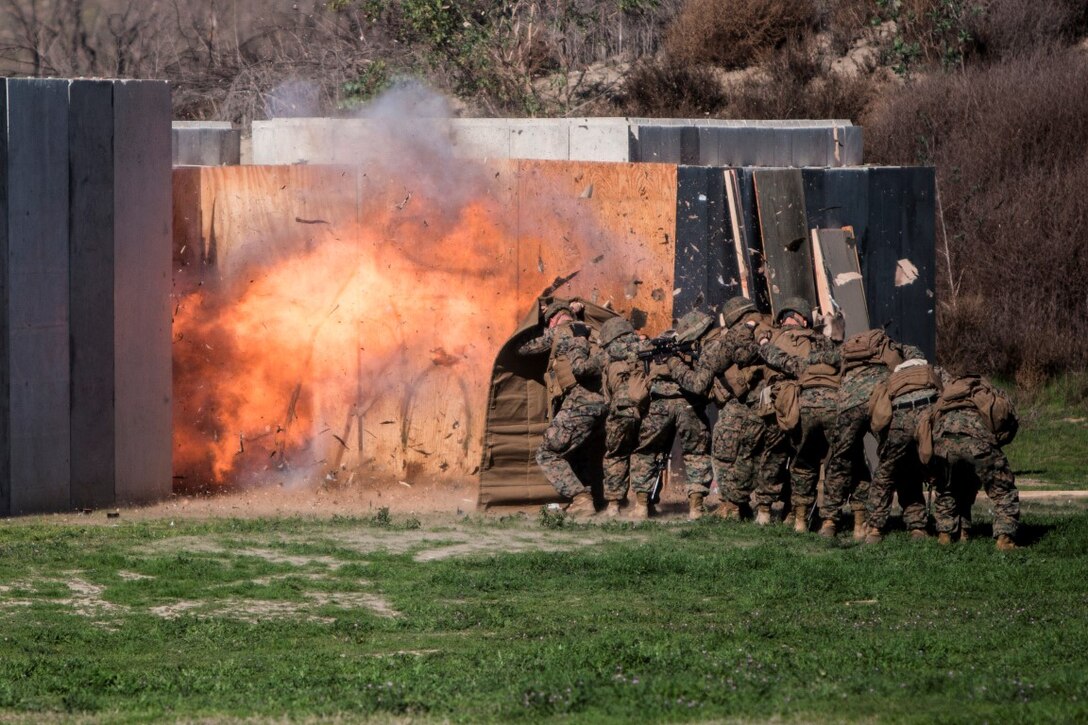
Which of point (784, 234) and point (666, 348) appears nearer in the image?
point (666, 348)

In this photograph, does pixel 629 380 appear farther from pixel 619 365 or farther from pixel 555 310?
pixel 555 310

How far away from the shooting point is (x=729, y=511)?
45.6 feet

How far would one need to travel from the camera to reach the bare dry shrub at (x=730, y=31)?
1193 inches

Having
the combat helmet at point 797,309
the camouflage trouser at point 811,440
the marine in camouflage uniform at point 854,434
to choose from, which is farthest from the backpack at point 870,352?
the combat helmet at point 797,309

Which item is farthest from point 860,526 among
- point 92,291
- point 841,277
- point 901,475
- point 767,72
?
point 767,72

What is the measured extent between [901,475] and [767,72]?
18.5m

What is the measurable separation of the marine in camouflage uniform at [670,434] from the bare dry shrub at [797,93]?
588 inches

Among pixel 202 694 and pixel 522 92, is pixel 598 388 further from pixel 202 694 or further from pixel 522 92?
pixel 522 92

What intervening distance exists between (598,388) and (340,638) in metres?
5.51

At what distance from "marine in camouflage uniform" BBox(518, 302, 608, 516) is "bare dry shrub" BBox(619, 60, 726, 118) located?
602 inches

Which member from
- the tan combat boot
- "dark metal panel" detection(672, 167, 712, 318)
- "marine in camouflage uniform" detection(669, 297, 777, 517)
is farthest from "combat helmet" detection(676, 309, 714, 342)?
the tan combat boot

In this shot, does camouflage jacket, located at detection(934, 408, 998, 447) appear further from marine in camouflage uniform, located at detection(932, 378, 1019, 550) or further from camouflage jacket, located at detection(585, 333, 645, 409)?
camouflage jacket, located at detection(585, 333, 645, 409)

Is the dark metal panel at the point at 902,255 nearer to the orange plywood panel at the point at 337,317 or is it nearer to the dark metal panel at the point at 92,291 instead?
the orange plywood panel at the point at 337,317

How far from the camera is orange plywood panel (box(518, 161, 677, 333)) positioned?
15578 mm
